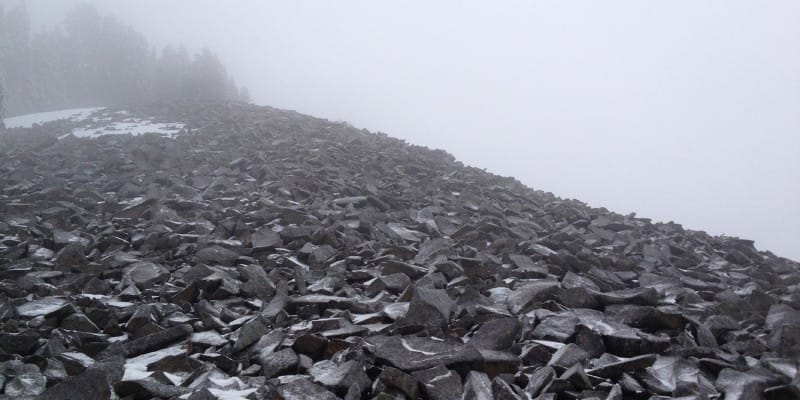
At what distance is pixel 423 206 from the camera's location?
37.2ft

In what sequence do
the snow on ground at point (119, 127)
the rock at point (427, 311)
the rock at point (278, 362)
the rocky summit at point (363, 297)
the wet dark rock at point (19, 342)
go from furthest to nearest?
the snow on ground at point (119, 127) → the rock at point (427, 311) → the wet dark rock at point (19, 342) → the rock at point (278, 362) → the rocky summit at point (363, 297)

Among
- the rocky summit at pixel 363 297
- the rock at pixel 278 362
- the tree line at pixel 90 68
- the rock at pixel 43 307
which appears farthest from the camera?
the tree line at pixel 90 68

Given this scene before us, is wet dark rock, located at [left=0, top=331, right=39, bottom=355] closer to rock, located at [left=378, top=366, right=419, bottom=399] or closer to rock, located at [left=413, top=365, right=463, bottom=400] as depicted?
rock, located at [left=378, top=366, right=419, bottom=399]

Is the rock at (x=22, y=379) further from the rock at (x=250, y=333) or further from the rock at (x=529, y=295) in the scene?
the rock at (x=529, y=295)

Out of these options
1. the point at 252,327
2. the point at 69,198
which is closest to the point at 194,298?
the point at 252,327

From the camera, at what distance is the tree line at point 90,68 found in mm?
45000

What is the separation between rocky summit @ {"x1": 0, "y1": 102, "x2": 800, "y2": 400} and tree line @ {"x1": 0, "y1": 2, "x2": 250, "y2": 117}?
37.9 meters

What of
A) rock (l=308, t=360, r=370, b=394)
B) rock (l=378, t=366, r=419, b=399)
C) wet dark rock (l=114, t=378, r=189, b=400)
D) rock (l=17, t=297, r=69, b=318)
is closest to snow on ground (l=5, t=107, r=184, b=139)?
rock (l=17, t=297, r=69, b=318)

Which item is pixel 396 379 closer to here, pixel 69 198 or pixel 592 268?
pixel 592 268

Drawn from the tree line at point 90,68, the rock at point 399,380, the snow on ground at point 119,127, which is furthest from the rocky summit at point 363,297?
the tree line at point 90,68

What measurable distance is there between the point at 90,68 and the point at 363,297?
2177 inches

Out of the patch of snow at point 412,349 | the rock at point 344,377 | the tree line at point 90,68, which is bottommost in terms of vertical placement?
the rock at point 344,377

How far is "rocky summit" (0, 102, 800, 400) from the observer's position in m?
4.23

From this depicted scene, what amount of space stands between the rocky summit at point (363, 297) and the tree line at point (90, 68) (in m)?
37.9
